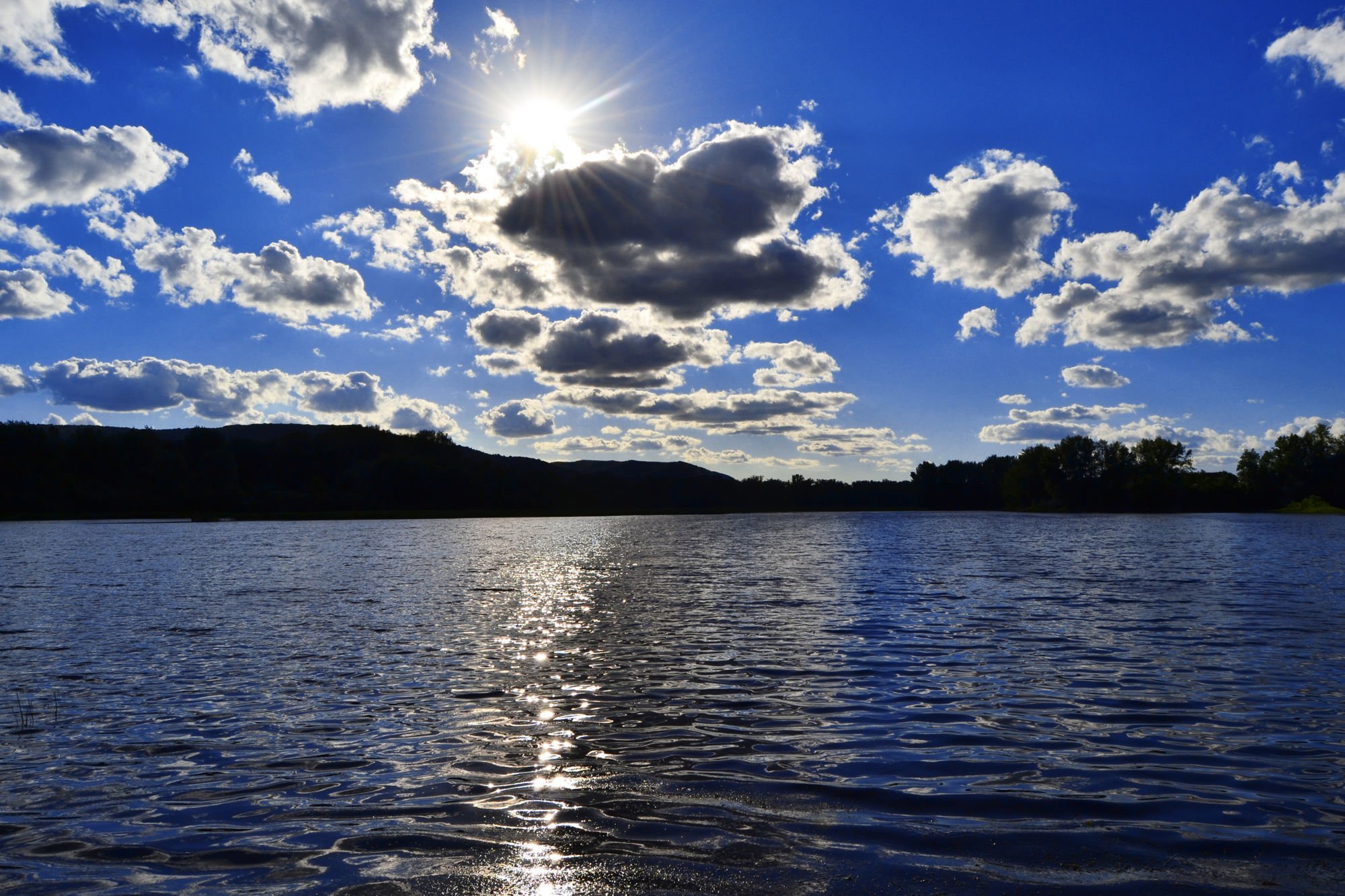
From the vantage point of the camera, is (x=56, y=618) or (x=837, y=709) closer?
(x=837, y=709)

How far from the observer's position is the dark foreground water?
1030 centimetres

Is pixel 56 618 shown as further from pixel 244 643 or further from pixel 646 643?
pixel 646 643

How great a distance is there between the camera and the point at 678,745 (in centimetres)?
1603

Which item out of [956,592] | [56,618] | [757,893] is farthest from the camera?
[956,592]

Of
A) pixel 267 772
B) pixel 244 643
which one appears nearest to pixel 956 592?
pixel 244 643

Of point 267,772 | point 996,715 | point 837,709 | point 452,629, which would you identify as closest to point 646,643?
point 452,629

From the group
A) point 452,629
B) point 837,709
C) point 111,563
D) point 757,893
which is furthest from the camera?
point 111,563

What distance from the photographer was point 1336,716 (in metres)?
17.7

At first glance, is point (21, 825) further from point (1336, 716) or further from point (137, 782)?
point (1336, 716)

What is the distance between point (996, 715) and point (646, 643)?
13.8 meters

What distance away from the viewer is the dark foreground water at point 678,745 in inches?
405

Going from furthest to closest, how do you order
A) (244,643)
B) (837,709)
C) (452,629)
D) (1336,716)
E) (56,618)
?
1. (56,618)
2. (452,629)
3. (244,643)
4. (837,709)
5. (1336,716)

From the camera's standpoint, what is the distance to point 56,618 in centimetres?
3638

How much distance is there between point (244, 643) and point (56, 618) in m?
13.6
